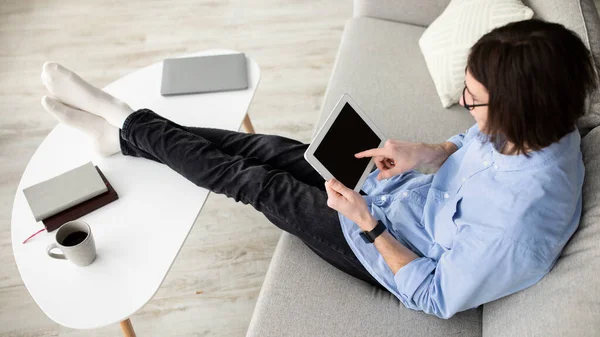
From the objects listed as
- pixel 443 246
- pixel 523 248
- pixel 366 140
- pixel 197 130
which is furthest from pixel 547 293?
pixel 197 130

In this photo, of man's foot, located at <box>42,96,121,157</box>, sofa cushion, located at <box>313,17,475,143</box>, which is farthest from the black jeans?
sofa cushion, located at <box>313,17,475,143</box>

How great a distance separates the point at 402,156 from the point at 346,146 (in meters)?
0.16

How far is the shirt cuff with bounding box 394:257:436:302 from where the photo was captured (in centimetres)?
117

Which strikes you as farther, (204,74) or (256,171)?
(204,74)

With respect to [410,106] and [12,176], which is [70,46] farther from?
[410,106]

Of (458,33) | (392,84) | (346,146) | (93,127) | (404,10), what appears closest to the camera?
(346,146)

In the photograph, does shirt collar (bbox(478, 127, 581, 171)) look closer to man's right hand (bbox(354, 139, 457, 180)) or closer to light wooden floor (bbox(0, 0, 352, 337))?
man's right hand (bbox(354, 139, 457, 180))

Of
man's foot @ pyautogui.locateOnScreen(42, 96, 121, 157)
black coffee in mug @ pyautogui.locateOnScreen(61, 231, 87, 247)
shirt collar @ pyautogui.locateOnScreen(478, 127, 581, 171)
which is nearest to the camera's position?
shirt collar @ pyautogui.locateOnScreen(478, 127, 581, 171)

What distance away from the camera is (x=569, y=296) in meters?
1.04

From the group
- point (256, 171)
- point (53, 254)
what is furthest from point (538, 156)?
point (53, 254)

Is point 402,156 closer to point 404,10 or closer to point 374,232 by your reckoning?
point 374,232

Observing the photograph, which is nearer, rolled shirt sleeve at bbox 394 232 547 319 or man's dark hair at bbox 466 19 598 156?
man's dark hair at bbox 466 19 598 156

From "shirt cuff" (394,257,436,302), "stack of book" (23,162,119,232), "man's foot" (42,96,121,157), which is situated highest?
"man's foot" (42,96,121,157)

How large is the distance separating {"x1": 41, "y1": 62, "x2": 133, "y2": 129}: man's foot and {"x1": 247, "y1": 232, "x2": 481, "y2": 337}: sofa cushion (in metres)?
0.65
